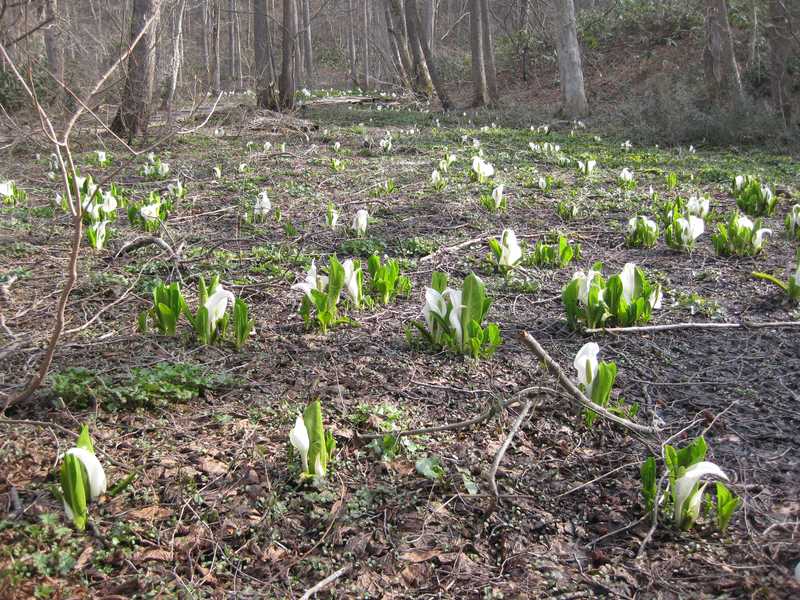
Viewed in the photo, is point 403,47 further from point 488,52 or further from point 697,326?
point 697,326

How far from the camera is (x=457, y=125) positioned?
14141mm

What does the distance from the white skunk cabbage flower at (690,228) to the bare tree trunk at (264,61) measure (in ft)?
37.0

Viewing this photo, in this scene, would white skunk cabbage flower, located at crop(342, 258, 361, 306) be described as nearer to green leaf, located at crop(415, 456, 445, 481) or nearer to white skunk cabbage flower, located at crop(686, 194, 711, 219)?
green leaf, located at crop(415, 456, 445, 481)

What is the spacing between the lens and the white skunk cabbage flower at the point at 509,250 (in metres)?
4.08

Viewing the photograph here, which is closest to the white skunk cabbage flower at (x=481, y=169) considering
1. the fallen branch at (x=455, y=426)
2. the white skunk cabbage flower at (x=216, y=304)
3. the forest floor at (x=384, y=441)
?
the forest floor at (x=384, y=441)

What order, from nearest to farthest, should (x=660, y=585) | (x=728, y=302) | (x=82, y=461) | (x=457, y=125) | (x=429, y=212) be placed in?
(x=660, y=585), (x=82, y=461), (x=728, y=302), (x=429, y=212), (x=457, y=125)

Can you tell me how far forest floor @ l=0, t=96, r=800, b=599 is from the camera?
5.81 ft

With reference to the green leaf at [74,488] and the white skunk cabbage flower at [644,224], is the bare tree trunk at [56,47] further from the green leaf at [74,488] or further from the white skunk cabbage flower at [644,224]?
the white skunk cabbage flower at [644,224]

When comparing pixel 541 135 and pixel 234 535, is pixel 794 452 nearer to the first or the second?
pixel 234 535

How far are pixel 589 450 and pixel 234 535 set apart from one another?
1250 millimetres

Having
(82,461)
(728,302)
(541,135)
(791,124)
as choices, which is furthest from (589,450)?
(541,135)

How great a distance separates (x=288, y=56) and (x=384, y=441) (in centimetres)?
1267

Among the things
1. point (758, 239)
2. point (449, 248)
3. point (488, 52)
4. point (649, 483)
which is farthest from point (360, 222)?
point (488, 52)

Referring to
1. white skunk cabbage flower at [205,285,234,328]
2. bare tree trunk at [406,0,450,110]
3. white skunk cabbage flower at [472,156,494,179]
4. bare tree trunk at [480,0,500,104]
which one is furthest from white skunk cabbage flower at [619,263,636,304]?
bare tree trunk at [480,0,500,104]
